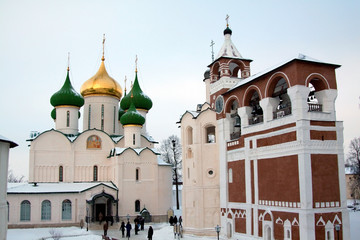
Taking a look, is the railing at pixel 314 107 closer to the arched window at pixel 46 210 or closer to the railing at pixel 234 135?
the railing at pixel 234 135

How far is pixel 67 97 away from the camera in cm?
2980

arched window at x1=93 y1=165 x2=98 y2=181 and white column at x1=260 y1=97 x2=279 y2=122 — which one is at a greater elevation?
white column at x1=260 y1=97 x2=279 y2=122

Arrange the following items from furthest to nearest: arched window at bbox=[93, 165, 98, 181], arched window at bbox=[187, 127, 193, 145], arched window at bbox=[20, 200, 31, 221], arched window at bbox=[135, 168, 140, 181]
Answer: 1. arched window at bbox=[93, 165, 98, 181]
2. arched window at bbox=[135, 168, 140, 181]
3. arched window at bbox=[20, 200, 31, 221]
4. arched window at bbox=[187, 127, 193, 145]

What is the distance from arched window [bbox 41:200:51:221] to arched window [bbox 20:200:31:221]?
0.85 meters

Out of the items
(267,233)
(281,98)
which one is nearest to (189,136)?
(281,98)

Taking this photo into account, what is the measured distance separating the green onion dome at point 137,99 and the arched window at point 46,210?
433 inches

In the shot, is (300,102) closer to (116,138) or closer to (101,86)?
(116,138)

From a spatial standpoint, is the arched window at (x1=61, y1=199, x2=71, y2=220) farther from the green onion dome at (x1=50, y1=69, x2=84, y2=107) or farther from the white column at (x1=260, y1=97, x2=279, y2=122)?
the white column at (x1=260, y1=97, x2=279, y2=122)

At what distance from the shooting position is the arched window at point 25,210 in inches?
1000

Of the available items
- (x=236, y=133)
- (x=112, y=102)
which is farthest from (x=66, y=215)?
(x=236, y=133)

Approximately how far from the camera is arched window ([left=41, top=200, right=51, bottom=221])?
2572cm

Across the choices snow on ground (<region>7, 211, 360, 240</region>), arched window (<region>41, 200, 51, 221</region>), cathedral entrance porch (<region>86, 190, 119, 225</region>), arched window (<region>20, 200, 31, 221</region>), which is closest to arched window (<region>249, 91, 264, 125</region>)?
snow on ground (<region>7, 211, 360, 240</region>)

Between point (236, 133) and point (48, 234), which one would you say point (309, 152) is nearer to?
point (236, 133)

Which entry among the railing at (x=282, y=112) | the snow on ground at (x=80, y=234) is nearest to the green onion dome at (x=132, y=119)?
the snow on ground at (x=80, y=234)
